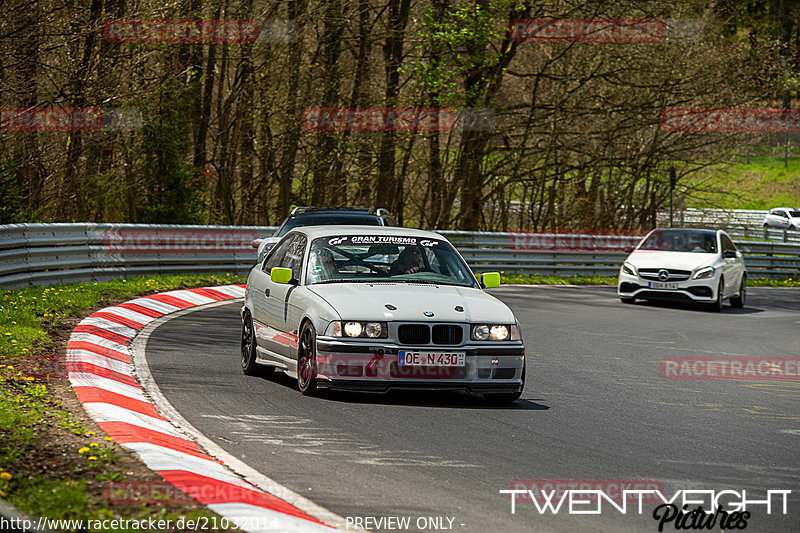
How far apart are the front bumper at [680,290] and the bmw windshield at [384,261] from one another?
40.0 ft

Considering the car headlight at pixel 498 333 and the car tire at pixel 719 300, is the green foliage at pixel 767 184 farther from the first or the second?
the car headlight at pixel 498 333

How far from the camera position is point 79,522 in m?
4.93

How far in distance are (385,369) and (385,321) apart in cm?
38

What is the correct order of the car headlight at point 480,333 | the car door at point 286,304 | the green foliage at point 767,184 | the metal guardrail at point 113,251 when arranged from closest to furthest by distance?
1. the car headlight at point 480,333
2. the car door at point 286,304
3. the metal guardrail at point 113,251
4. the green foliage at point 767,184

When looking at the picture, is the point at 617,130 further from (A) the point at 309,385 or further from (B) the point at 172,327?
(A) the point at 309,385

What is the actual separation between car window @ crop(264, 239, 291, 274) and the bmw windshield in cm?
76

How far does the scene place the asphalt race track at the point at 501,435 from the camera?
5.96 meters

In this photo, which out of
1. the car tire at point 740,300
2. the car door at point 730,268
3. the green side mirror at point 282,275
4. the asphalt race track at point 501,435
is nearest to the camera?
the asphalt race track at point 501,435

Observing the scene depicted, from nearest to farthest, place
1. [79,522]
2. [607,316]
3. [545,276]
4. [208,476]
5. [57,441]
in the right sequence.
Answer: [79,522], [208,476], [57,441], [607,316], [545,276]

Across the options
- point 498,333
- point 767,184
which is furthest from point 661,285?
point 767,184

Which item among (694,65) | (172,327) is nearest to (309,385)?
(172,327)

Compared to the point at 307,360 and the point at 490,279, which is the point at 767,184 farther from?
the point at 307,360

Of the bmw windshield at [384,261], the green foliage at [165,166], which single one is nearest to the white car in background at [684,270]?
the green foliage at [165,166]

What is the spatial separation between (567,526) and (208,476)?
6.46 feet
